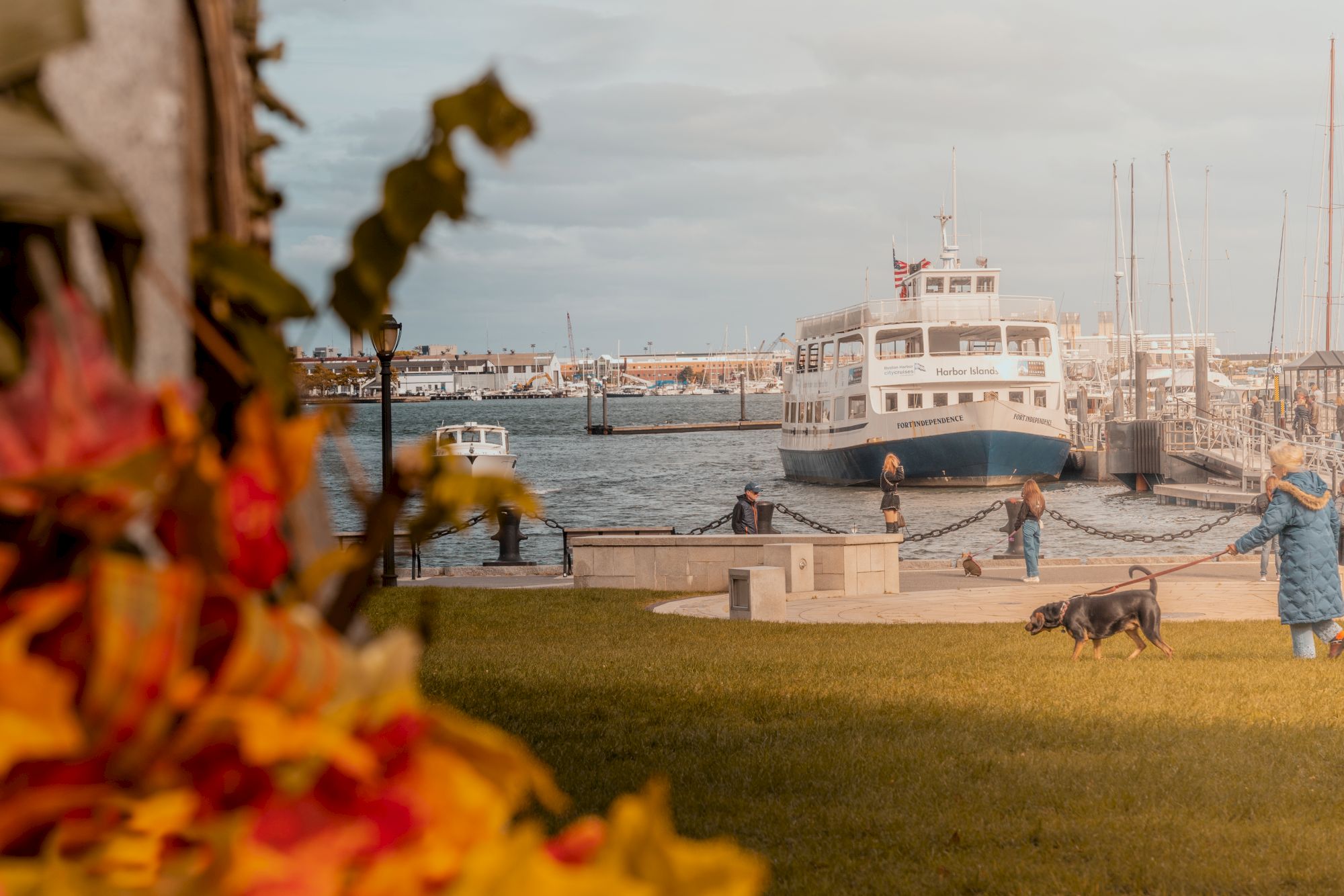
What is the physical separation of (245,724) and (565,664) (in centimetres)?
1013

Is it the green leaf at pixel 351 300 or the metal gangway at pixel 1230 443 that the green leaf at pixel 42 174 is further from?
the metal gangway at pixel 1230 443

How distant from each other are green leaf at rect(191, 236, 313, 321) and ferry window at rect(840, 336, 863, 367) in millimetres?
46602

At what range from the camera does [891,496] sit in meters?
24.2

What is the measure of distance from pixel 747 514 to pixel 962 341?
2841cm

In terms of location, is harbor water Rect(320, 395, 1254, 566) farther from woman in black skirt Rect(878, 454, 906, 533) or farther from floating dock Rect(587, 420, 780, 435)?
floating dock Rect(587, 420, 780, 435)

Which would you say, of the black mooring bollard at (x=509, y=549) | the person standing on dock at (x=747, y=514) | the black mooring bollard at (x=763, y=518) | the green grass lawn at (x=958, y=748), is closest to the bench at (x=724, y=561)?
the person standing on dock at (x=747, y=514)

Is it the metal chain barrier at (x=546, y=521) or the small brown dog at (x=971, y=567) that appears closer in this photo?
the metal chain barrier at (x=546, y=521)

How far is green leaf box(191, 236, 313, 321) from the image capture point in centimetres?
62

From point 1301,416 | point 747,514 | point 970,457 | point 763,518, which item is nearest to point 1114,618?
point 747,514

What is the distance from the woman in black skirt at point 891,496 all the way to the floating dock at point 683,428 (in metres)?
78.6

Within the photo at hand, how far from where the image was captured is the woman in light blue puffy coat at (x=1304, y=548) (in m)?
10.3

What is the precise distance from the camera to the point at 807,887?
516cm

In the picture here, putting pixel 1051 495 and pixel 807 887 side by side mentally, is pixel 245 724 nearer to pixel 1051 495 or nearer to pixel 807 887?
pixel 807 887

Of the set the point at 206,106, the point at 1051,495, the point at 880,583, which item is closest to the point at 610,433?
the point at 1051,495
